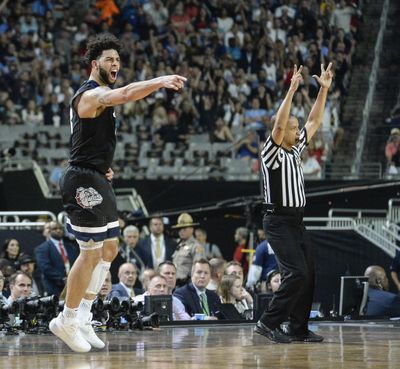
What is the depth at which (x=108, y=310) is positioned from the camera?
449 inches

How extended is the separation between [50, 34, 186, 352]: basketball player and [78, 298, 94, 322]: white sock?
3cm

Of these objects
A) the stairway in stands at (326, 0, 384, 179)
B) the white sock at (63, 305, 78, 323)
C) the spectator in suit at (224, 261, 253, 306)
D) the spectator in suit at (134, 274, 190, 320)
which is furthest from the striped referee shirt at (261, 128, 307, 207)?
the stairway in stands at (326, 0, 384, 179)

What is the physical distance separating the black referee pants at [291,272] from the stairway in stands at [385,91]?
39.1 ft

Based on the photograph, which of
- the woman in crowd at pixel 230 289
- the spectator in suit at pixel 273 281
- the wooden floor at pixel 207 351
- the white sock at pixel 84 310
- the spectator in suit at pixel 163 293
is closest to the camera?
the wooden floor at pixel 207 351

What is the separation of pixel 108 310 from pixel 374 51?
16.5 meters

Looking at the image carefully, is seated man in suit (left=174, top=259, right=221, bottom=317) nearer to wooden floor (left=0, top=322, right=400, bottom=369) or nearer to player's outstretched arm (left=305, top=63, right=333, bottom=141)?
wooden floor (left=0, top=322, right=400, bottom=369)

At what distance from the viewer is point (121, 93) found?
854 centimetres

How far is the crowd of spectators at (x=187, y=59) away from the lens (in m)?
23.8

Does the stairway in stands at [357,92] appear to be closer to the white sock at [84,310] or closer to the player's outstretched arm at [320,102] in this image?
the player's outstretched arm at [320,102]

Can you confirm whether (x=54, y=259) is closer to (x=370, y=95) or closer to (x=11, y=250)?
(x=11, y=250)

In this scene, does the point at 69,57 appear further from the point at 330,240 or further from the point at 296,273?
the point at 296,273

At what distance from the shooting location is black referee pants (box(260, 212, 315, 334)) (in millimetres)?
9977

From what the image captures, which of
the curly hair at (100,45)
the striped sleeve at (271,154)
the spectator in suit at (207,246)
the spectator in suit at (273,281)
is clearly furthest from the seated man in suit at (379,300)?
the curly hair at (100,45)

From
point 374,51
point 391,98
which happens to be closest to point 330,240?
point 391,98
